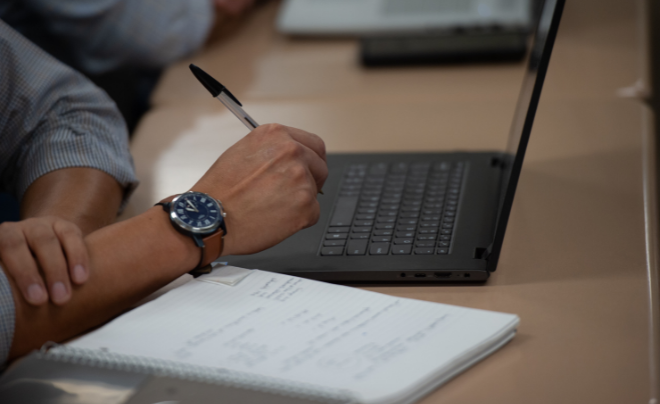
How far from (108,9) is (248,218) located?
79cm

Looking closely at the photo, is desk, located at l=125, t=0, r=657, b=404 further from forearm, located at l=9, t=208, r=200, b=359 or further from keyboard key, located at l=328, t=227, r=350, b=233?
forearm, located at l=9, t=208, r=200, b=359

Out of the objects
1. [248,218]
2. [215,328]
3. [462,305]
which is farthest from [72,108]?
[462,305]

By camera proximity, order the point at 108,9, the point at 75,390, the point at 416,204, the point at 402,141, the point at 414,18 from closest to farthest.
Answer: the point at 75,390 < the point at 416,204 < the point at 402,141 < the point at 108,9 < the point at 414,18

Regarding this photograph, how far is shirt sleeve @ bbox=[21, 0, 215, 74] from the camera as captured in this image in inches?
48.4

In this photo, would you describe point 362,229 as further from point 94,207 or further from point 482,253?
point 94,207

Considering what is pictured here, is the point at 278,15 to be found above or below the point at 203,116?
above

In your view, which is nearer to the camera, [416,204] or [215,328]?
[215,328]

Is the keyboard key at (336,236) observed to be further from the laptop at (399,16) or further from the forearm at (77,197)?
the laptop at (399,16)

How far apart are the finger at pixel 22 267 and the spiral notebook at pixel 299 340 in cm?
7

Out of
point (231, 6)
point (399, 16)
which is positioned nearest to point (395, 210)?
point (399, 16)

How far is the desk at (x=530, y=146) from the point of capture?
0.53 metres

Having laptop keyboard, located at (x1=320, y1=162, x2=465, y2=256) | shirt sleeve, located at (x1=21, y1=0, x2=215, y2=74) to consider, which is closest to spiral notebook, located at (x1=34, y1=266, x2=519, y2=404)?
laptop keyboard, located at (x1=320, y1=162, x2=465, y2=256)

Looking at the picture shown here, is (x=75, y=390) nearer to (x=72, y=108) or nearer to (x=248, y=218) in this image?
(x=248, y=218)

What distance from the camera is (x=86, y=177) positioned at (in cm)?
80
